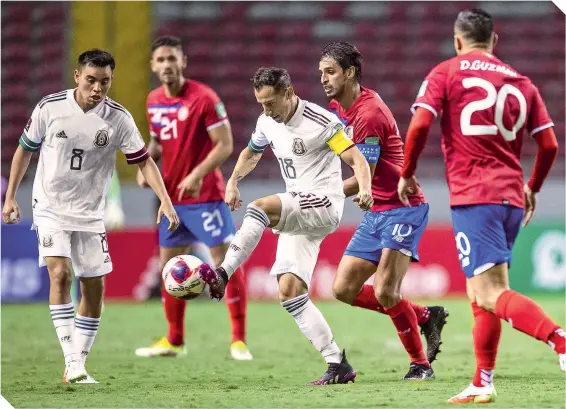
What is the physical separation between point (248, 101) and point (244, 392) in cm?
1203

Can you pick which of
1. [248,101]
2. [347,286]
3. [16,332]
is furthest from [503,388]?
[248,101]

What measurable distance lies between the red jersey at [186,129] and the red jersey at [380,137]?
6.01 feet

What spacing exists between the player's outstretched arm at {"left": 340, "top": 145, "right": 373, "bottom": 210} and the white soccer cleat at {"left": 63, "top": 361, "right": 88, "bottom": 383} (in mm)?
2071

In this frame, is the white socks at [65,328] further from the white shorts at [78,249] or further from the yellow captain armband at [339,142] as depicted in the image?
the yellow captain armband at [339,142]

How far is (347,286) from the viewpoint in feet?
21.2

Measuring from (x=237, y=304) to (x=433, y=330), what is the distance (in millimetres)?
1918

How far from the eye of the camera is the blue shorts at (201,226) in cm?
805

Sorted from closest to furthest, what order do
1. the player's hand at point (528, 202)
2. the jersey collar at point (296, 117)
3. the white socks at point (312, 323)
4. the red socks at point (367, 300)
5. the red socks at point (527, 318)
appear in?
1. the red socks at point (527, 318)
2. the player's hand at point (528, 202)
3. the white socks at point (312, 323)
4. the jersey collar at point (296, 117)
5. the red socks at point (367, 300)

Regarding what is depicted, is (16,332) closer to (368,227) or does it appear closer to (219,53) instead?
(368,227)

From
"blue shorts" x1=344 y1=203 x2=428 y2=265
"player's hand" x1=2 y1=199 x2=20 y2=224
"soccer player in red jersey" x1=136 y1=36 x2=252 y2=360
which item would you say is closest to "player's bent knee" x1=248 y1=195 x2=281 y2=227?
"blue shorts" x1=344 y1=203 x2=428 y2=265

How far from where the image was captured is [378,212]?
645 centimetres

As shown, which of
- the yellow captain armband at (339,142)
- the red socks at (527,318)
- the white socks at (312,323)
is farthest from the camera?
the white socks at (312,323)

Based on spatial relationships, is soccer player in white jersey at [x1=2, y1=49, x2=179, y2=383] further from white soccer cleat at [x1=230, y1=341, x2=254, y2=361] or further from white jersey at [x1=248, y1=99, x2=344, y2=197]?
white soccer cleat at [x1=230, y1=341, x2=254, y2=361]

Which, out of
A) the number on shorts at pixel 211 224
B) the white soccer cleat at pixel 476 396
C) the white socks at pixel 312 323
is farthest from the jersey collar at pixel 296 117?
the number on shorts at pixel 211 224
